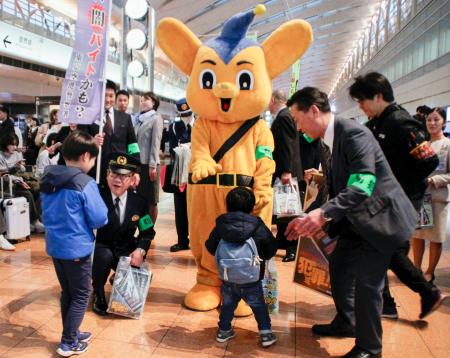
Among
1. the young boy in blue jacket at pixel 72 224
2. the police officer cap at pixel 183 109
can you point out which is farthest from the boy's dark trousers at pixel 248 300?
the police officer cap at pixel 183 109

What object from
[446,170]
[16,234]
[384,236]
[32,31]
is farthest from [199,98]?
[32,31]

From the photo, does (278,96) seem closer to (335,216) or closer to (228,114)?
(228,114)

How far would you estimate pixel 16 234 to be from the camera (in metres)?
4.64

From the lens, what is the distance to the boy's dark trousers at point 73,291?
2.36 m

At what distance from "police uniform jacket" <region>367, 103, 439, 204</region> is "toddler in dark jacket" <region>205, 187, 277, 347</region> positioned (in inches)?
38.3

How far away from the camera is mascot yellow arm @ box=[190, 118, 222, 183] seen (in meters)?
2.81

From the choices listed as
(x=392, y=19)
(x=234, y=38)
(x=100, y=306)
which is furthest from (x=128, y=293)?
(x=392, y=19)

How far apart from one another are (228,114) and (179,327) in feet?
4.91

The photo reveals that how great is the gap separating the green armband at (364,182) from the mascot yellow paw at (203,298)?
150cm

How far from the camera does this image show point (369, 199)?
211 centimetres

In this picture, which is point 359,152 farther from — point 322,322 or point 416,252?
point 416,252

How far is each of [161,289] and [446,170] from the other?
2.62 m

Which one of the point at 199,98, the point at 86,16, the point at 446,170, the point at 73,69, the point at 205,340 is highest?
the point at 86,16

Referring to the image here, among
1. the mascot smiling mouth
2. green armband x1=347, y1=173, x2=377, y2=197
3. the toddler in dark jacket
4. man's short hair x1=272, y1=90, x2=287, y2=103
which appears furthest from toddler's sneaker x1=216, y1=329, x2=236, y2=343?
man's short hair x1=272, y1=90, x2=287, y2=103
